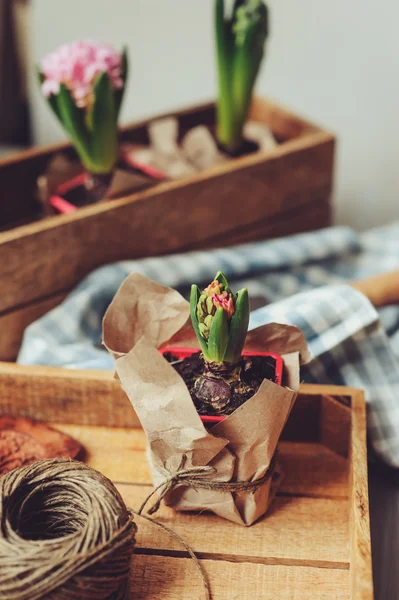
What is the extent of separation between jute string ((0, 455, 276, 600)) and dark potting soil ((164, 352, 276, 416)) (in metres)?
0.05

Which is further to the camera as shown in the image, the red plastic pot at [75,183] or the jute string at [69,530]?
the red plastic pot at [75,183]

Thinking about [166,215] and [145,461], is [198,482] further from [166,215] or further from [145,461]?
[166,215]

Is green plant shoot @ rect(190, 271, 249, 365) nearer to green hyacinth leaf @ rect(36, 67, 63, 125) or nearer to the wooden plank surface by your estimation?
the wooden plank surface

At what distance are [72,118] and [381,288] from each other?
0.40 metres

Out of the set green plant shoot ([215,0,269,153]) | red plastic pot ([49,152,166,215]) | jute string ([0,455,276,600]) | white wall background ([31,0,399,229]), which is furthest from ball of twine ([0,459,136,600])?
white wall background ([31,0,399,229])

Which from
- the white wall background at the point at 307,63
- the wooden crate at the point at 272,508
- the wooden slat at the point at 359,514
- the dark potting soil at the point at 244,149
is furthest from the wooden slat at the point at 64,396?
the white wall background at the point at 307,63

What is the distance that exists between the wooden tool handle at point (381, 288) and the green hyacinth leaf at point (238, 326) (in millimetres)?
280

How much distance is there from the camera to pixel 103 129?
2.89 ft

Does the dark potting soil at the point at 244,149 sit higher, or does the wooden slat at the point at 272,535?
the dark potting soil at the point at 244,149

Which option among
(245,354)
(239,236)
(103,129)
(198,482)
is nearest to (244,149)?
(239,236)

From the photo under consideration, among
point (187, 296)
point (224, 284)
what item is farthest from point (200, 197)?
point (224, 284)

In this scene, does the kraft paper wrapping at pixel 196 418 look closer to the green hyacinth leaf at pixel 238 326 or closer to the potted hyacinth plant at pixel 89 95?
the green hyacinth leaf at pixel 238 326

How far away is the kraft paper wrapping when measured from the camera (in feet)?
1.95

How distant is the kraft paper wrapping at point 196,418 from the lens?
59 cm
